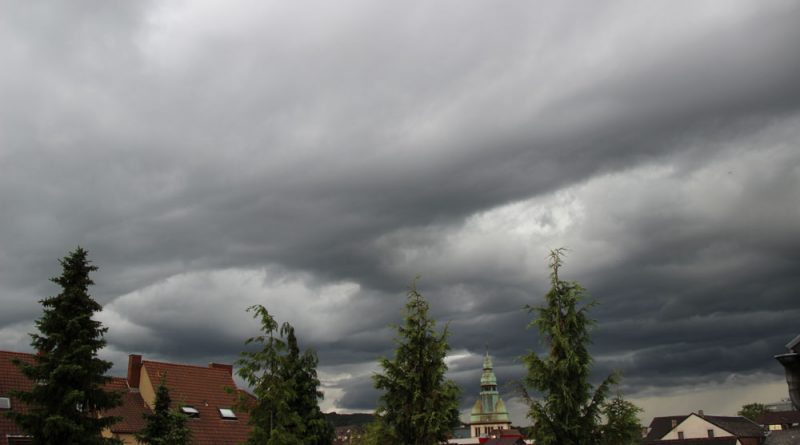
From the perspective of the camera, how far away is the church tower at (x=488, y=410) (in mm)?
178625

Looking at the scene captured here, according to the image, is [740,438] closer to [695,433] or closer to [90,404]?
[695,433]

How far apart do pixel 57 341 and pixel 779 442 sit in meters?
98.1

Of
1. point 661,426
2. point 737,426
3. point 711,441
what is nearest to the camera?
point 711,441

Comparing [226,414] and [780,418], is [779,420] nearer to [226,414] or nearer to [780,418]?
[780,418]

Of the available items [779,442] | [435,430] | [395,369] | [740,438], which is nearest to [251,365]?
[395,369]

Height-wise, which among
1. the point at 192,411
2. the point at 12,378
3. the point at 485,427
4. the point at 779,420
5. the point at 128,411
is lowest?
the point at 779,420

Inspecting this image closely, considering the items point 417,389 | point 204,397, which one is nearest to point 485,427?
point 204,397

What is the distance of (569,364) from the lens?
29.9 m

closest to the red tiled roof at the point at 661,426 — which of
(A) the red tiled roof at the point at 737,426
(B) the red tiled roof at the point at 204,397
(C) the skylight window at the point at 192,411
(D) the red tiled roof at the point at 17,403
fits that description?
(A) the red tiled roof at the point at 737,426

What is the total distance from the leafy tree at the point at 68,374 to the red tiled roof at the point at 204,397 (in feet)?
80.8

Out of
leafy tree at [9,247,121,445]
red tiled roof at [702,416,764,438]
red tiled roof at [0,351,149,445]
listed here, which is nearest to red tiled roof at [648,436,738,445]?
red tiled roof at [702,416,764,438]

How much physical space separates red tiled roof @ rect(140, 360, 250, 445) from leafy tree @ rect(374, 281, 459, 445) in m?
25.2

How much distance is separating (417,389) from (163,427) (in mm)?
16618

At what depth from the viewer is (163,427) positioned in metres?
40.0
